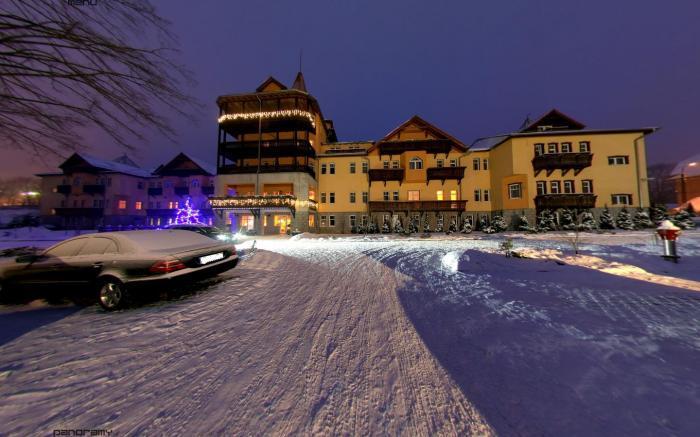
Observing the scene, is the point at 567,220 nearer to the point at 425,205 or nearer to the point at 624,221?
the point at 624,221

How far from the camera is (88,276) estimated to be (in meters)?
4.34

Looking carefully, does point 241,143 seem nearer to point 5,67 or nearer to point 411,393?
point 5,67

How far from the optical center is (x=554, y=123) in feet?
83.8

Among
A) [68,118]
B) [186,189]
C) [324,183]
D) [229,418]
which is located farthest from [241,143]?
[229,418]

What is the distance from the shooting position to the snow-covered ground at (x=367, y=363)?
6.04ft

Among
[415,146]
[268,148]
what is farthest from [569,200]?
[268,148]

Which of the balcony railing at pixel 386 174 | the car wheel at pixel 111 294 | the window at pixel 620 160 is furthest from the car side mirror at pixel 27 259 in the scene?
the window at pixel 620 160

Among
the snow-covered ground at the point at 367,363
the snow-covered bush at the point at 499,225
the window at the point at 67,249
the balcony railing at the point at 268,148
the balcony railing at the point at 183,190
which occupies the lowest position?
the snow-covered ground at the point at 367,363

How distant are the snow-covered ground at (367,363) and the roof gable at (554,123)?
26.4 metres

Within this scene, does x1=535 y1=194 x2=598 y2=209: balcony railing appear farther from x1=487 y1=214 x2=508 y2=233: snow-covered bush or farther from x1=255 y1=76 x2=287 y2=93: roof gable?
x1=255 y1=76 x2=287 y2=93: roof gable

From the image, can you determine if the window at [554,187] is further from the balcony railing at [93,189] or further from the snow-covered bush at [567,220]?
the balcony railing at [93,189]

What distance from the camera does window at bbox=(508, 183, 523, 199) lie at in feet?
80.6

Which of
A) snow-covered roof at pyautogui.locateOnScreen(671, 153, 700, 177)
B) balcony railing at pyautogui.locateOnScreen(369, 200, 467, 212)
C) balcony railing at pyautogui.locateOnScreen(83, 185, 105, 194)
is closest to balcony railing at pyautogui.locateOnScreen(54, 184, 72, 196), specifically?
balcony railing at pyautogui.locateOnScreen(83, 185, 105, 194)

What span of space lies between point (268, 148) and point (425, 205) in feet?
59.8
